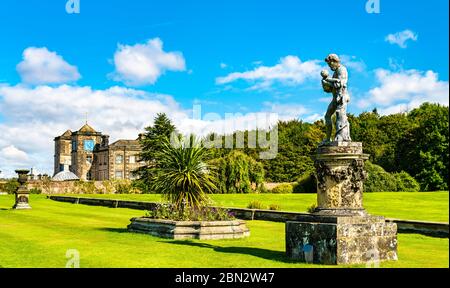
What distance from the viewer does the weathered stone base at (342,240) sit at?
10828 mm

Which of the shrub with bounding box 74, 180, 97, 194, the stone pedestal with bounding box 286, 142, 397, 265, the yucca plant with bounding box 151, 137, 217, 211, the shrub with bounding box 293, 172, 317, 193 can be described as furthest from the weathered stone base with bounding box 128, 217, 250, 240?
the shrub with bounding box 74, 180, 97, 194

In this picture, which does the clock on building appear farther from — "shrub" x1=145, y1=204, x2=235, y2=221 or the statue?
the statue

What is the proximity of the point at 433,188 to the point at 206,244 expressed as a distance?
41.6m

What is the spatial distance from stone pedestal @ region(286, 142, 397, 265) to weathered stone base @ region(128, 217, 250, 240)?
4691 mm

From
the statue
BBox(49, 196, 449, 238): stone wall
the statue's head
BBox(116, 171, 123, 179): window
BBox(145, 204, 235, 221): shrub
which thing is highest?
the statue's head

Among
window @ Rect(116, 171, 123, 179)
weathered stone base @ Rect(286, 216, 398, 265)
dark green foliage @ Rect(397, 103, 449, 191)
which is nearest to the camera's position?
weathered stone base @ Rect(286, 216, 398, 265)

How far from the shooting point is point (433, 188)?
50.6 meters

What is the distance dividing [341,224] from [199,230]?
20.2ft

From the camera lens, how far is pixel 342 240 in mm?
10805

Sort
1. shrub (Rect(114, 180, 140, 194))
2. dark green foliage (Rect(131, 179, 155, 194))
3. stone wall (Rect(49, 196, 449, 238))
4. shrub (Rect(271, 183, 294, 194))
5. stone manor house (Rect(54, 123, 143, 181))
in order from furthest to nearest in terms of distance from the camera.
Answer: stone manor house (Rect(54, 123, 143, 181)), shrub (Rect(114, 180, 140, 194)), dark green foliage (Rect(131, 179, 155, 194)), shrub (Rect(271, 183, 294, 194)), stone wall (Rect(49, 196, 449, 238))

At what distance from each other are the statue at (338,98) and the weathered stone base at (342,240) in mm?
1869

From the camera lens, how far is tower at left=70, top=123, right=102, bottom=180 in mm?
98850
